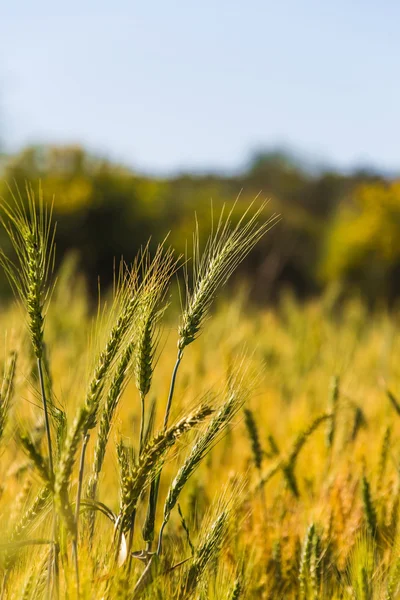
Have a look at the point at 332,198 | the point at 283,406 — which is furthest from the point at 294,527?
the point at 332,198

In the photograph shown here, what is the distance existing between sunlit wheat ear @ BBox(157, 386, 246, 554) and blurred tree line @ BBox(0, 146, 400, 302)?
9.33m

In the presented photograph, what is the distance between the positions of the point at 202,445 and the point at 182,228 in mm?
12158

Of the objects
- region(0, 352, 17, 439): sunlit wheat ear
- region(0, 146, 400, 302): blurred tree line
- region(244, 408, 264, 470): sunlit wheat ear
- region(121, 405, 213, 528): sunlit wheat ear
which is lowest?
region(121, 405, 213, 528): sunlit wheat ear

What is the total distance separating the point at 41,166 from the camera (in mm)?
13242

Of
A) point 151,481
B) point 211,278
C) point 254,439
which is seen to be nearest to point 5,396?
point 151,481

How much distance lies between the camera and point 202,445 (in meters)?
1.13

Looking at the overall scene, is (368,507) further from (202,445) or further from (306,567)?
(202,445)

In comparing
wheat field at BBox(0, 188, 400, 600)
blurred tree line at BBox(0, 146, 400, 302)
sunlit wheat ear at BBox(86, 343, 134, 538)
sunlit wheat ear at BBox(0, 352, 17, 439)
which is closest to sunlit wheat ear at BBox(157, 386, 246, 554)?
wheat field at BBox(0, 188, 400, 600)

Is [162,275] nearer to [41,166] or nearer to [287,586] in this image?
[287,586]

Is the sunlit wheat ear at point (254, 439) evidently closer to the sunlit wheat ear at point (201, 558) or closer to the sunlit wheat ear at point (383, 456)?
the sunlit wheat ear at point (383, 456)

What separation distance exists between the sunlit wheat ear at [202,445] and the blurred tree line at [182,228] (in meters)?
9.33

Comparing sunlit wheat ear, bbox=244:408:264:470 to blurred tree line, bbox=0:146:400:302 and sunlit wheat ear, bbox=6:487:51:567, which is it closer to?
sunlit wheat ear, bbox=6:487:51:567

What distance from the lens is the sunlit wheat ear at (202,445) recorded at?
43.9 inches

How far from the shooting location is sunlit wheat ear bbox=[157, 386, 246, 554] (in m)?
1.11
